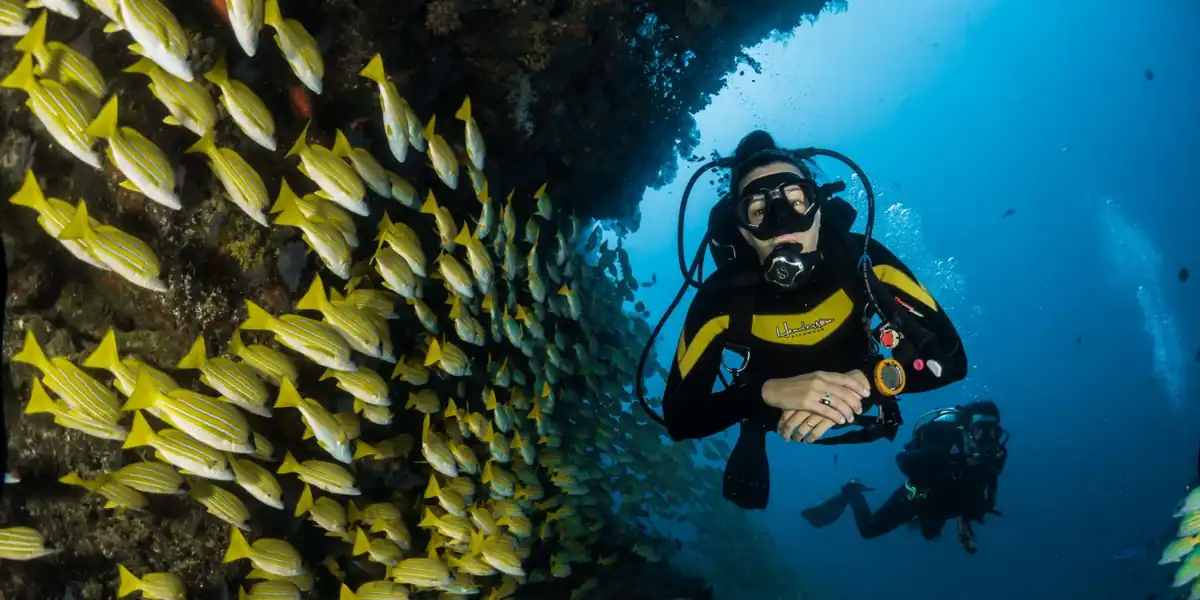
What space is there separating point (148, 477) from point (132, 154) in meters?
1.66

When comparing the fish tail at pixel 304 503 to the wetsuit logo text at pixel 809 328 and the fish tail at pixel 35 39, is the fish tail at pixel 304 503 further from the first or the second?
the wetsuit logo text at pixel 809 328

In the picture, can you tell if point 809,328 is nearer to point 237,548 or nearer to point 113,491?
point 237,548

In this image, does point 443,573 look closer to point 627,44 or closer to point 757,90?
point 627,44

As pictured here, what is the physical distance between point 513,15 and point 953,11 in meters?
91.1

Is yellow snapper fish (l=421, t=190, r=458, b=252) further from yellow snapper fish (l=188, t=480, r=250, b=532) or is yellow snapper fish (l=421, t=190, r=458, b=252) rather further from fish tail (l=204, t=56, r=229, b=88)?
yellow snapper fish (l=188, t=480, r=250, b=532)

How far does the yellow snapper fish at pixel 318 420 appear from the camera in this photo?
3322 mm

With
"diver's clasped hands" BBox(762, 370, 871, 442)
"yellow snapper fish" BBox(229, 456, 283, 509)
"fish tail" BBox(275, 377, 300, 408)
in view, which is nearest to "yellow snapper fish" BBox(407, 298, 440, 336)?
"fish tail" BBox(275, 377, 300, 408)

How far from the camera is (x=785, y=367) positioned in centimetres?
462

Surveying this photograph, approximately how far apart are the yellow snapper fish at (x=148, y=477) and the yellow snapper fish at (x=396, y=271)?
153 centimetres

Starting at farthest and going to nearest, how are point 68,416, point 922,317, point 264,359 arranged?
point 922,317
point 264,359
point 68,416

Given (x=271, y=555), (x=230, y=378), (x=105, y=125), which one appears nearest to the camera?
(x=105, y=125)

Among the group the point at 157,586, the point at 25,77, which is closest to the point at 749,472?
the point at 157,586

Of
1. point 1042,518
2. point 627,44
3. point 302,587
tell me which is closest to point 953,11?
point 1042,518

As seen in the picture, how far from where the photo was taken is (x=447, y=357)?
179 inches
